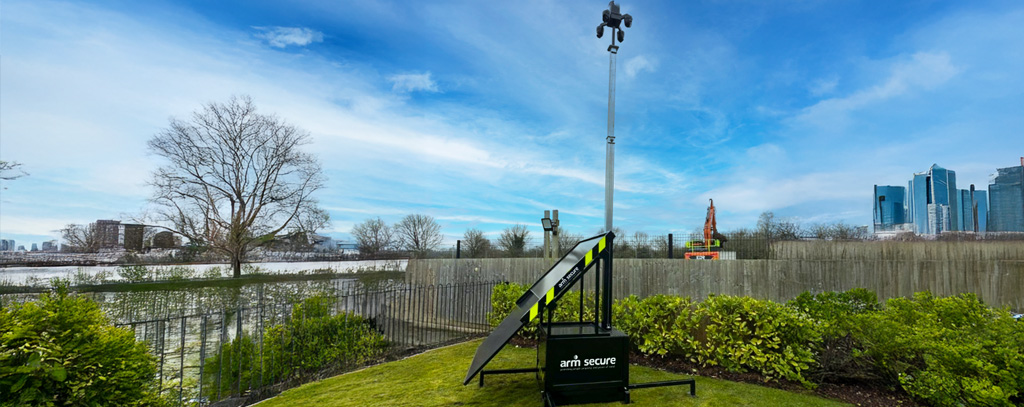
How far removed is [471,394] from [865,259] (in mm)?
9943

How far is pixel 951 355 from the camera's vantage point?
3348mm

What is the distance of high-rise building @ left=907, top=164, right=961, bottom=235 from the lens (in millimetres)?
10352

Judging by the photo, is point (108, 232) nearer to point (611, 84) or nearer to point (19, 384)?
point (19, 384)

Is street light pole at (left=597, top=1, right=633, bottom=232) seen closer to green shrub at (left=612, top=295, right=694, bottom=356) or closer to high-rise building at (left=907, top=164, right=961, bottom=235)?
green shrub at (left=612, top=295, right=694, bottom=356)

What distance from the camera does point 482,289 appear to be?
10.8 m

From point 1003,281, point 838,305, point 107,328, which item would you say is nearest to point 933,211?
point 1003,281

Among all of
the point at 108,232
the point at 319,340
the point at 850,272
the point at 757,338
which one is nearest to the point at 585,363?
the point at 757,338

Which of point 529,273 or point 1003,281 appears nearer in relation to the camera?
point 1003,281

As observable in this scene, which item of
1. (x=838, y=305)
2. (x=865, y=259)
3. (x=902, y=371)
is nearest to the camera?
(x=902, y=371)

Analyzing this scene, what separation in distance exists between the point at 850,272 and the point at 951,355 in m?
6.69

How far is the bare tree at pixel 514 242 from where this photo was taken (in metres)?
17.7

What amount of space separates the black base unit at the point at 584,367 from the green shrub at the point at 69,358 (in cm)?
340

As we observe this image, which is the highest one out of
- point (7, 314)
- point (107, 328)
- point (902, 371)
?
point (7, 314)

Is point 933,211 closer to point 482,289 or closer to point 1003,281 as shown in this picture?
point 1003,281
